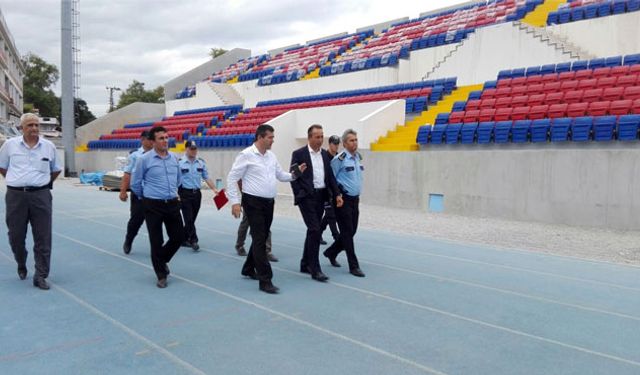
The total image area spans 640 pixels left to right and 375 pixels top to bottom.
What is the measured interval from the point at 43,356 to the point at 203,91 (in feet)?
95.5

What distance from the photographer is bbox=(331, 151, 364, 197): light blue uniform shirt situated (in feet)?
20.8

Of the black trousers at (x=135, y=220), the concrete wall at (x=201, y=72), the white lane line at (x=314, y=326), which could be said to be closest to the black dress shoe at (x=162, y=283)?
the white lane line at (x=314, y=326)

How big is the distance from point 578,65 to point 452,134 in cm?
546

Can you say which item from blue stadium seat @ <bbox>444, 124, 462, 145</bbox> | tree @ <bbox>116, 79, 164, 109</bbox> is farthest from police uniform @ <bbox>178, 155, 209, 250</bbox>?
tree @ <bbox>116, 79, 164, 109</bbox>

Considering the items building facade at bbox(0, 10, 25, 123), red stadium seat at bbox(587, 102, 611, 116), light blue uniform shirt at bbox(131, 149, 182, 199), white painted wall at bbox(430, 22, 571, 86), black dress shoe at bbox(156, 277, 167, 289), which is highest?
building facade at bbox(0, 10, 25, 123)

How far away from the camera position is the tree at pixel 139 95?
78.3 m

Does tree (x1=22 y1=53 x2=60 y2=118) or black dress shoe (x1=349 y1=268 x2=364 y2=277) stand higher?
tree (x1=22 y1=53 x2=60 y2=118)

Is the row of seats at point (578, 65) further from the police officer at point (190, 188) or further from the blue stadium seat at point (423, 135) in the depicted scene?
the police officer at point (190, 188)

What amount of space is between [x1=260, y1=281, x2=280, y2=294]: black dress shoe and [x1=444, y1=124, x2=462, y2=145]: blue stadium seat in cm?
882

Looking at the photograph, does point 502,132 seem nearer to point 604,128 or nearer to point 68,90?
point 604,128

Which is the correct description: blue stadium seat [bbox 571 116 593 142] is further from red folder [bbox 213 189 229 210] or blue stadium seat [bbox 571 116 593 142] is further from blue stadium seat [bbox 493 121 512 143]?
red folder [bbox 213 189 229 210]

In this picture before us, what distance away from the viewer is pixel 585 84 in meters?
13.3

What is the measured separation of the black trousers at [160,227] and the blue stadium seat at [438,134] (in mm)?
9066

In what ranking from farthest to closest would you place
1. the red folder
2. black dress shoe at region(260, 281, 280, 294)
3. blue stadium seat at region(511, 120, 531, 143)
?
blue stadium seat at region(511, 120, 531, 143) < the red folder < black dress shoe at region(260, 281, 280, 294)
